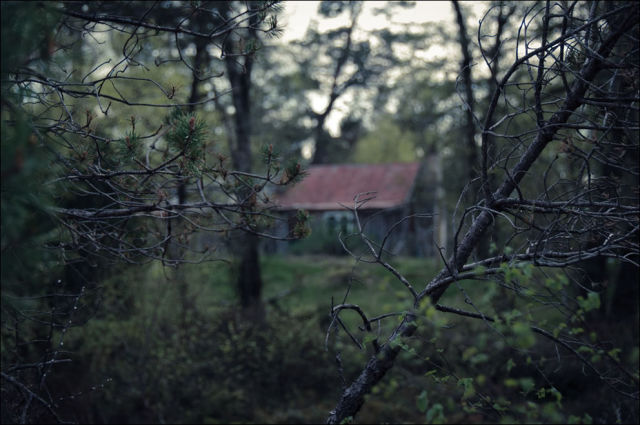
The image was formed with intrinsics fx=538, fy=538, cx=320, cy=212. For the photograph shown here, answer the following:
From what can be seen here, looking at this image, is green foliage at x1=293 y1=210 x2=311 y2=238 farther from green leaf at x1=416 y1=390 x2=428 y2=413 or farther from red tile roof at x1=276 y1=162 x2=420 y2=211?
red tile roof at x1=276 y1=162 x2=420 y2=211

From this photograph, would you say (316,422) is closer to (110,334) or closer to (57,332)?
(110,334)

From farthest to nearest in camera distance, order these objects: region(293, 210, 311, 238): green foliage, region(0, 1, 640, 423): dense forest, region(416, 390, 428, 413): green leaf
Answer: region(293, 210, 311, 238): green foliage
region(0, 1, 640, 423): dense forest
region(416, 390, 428, 413): green leaf

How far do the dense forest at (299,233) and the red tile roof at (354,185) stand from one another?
124 inches

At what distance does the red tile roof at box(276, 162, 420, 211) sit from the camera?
2028cm

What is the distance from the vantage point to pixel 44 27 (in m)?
2.13

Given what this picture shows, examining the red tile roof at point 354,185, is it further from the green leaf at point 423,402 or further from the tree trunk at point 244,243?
the green leaf at point 423,402

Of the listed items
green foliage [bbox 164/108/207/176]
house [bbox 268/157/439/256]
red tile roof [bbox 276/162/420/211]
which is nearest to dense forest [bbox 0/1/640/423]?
green foliage [bbox 164/108/207/176]

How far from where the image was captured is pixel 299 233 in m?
3.95

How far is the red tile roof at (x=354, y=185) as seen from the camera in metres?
20.3

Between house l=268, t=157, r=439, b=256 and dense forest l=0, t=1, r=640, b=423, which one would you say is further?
house l=268, t=157, r=439, b=256

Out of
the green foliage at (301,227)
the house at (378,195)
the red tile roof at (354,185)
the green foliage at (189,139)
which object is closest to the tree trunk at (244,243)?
the green foliage at (301,227)

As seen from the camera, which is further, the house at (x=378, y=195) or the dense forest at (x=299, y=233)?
the house at (x=378, y=195)

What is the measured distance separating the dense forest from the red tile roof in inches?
124

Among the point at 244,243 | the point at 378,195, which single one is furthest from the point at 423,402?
the point at 378,195
